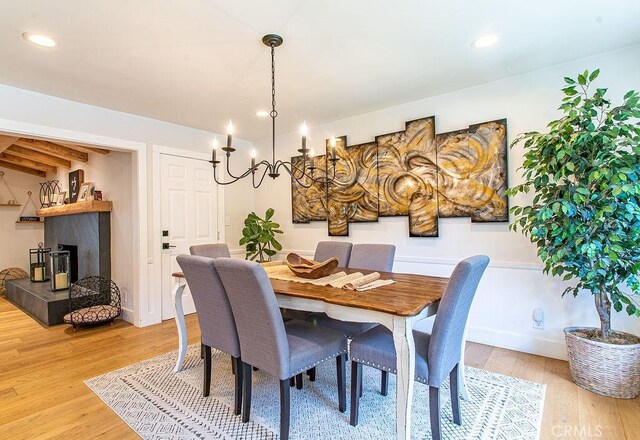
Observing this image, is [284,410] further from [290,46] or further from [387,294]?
[290,46]

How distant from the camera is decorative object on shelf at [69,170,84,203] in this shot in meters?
4.95

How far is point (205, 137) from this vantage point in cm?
443

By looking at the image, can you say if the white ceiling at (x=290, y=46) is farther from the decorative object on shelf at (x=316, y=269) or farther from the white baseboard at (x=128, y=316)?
the white baseboard at (x=128, y=316)

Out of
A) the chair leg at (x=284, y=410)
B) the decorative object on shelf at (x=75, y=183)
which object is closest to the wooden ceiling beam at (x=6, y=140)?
the decorative object on shelf at (x=75, y=183)

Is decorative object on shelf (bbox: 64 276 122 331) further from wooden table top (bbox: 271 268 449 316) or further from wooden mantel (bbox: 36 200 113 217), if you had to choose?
wooden table top (bbox: 271 268 449 316)

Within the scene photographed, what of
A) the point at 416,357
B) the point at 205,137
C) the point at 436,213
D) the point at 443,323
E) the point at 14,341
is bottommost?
the point at 14,341

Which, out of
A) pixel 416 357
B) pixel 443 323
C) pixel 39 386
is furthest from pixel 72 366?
pixel 443 323

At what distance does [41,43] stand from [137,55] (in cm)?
57

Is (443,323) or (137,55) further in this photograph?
(137,55)

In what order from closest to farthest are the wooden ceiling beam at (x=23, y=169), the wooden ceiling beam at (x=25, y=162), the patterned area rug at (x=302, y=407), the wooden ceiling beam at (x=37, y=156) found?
the patterned area rug at (x=302, y=407) < the wooden ceiling beam at (x=37, y=156) < the wooden ceiling beam at (x=25, y=162) < the wooden ceiling beam at (x=23, y=169)

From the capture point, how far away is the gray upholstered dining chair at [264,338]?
5.45ft

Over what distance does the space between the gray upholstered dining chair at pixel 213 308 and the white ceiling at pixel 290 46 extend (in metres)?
1.46

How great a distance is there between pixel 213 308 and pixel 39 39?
2.09 m

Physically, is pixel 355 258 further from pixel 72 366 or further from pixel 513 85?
pixel 72 366
